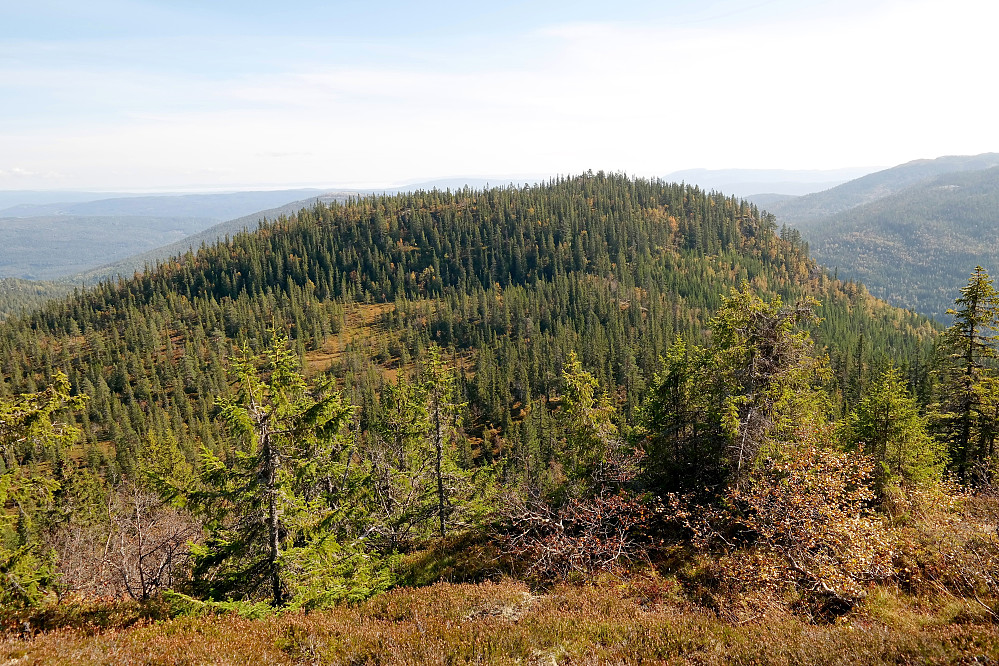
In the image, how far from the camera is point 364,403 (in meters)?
109

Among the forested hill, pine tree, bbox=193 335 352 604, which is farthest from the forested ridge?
the forested hill

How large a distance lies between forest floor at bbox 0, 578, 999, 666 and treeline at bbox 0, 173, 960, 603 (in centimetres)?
236

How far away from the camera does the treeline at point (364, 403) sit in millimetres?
14922

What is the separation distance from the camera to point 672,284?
17650cm

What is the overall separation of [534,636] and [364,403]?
103 m

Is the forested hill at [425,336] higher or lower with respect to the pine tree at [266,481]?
lower

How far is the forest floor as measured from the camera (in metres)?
9.41

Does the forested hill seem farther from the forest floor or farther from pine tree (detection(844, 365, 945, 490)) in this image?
the forest floor

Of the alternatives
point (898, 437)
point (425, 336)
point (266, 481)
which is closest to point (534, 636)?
point (266, 481)

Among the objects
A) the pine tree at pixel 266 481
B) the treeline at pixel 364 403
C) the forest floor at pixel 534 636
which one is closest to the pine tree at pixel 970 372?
the treeline at pixel 364 403

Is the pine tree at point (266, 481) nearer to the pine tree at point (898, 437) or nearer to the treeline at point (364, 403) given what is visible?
the treeline at point (364, 403)

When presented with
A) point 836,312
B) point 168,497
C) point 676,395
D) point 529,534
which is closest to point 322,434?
point 168,497

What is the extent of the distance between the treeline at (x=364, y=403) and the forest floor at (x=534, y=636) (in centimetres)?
236

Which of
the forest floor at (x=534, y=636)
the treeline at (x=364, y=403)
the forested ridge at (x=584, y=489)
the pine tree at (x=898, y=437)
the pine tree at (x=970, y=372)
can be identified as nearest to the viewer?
the forest floor at (x=534, y=636)
